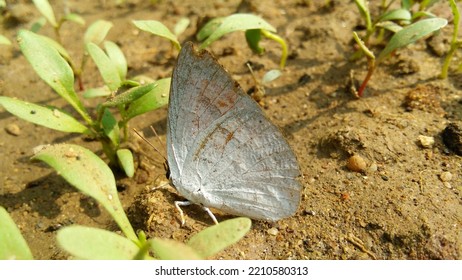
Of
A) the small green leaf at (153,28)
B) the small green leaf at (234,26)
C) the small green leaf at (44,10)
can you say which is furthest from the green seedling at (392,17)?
the small green leaf at (44,10)

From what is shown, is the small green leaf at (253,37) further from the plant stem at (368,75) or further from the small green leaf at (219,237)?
the small green leaf at (219,237)

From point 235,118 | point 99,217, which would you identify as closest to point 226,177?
point 235,118

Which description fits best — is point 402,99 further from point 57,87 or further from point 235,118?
point 57,87

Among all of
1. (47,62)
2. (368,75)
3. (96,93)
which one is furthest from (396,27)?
(47,62)

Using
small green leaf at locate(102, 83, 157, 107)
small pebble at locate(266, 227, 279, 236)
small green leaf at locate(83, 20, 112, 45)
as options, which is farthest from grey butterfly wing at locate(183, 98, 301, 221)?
small green leaf at locate(83, 20, 112, 45)

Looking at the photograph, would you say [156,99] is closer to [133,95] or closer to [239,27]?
[133,95]

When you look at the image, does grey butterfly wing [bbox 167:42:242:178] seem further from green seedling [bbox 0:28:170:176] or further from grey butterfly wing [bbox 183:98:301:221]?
green seedling [bbox 0:28:170:176]
